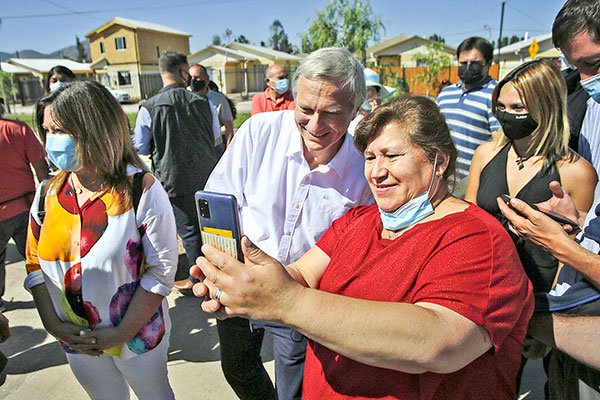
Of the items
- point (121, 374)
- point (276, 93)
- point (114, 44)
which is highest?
point (114, 44)

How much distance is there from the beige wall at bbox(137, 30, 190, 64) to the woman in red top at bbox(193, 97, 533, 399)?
41.5 metres

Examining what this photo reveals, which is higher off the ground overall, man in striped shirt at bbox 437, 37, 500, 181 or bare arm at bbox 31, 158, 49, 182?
man in striped shirt at bbox 437, 37, 500, 181

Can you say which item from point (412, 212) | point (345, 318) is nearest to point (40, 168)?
point (412, 212)

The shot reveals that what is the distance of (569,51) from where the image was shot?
6.42 feet

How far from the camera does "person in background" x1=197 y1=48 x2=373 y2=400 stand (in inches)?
72.5

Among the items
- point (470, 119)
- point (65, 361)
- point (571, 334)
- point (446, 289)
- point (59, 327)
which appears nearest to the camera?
point (446, 289)

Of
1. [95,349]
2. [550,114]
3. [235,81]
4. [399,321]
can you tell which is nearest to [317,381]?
[399,321]

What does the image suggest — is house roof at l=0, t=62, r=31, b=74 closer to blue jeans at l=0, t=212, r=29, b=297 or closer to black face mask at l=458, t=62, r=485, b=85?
blue jeans at l=0, t=212, r=29, b=297

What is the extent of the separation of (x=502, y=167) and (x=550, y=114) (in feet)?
1.13

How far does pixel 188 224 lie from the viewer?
12.9 feet

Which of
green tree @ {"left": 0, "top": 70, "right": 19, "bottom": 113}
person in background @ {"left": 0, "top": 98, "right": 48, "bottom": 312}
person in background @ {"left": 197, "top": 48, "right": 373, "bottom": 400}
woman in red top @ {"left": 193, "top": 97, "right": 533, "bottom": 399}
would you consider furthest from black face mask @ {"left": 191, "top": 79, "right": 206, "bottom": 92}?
green tree @ {"left": 0, "top": 70, "right": 19, "bottom": 113}

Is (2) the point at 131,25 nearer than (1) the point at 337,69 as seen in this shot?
No

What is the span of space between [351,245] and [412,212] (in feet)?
0.79

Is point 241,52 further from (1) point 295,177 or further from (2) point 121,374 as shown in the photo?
(2) point 121,374
